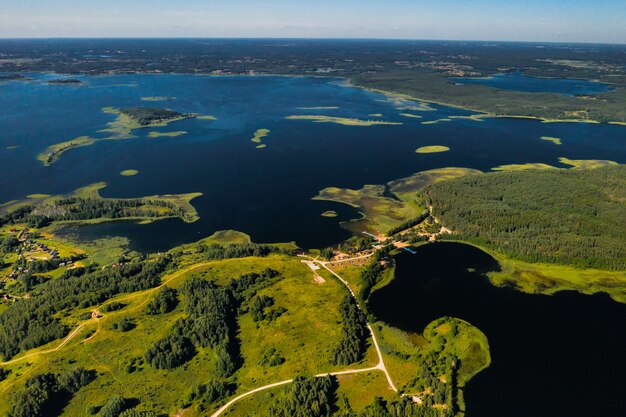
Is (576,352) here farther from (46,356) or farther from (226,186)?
(226,186)

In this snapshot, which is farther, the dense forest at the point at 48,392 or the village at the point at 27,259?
the village at the point at 27,259

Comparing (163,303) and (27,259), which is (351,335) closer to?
(163,303)

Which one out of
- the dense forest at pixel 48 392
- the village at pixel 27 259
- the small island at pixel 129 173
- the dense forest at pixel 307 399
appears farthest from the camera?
the small island at pixel 129 173

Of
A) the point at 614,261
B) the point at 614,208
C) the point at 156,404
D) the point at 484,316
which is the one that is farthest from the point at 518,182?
the point at 156,404

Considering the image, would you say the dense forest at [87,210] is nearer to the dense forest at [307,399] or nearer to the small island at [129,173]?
the small island at [129,173]

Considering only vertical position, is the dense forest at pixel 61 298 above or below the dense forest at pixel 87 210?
below

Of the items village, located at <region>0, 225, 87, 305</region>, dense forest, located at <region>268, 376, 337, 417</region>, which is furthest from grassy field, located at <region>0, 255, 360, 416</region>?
village, located at <region>0, 225, 87, 305</region>

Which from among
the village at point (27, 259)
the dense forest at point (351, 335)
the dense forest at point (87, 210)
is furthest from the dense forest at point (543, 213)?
the village at point (27, 259)

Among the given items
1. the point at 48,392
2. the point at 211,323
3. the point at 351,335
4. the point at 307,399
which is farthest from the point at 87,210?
the point at 307,399
